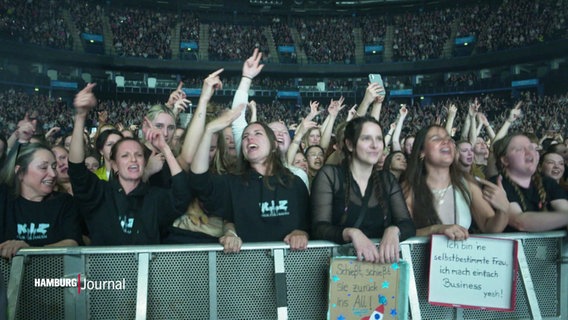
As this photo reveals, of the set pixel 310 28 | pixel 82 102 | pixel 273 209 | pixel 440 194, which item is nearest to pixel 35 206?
pixel 82 102

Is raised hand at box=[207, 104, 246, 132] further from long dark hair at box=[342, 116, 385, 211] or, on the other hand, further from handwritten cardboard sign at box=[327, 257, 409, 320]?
handwritten cardboard sign at box=[327, 257, 409, 320]

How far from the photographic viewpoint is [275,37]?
112ft

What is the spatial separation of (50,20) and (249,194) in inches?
1064

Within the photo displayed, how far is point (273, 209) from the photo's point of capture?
2.72m

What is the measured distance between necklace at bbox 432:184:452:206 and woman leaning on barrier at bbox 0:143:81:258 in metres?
2.08

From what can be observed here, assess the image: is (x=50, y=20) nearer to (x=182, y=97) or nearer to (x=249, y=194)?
(x=182, y=97)

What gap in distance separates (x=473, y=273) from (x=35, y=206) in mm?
2377

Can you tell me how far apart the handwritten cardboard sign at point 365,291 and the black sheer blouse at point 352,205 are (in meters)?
0.29

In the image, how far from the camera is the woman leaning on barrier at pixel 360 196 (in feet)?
8.35

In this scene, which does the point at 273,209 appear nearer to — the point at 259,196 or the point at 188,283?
the point at 259,196

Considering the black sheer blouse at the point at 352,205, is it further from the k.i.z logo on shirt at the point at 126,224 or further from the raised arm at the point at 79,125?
the raised arm at the point at 79,125

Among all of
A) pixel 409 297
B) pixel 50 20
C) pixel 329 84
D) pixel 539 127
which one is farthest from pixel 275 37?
pixel 409 297

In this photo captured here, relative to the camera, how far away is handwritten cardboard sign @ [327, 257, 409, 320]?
227 cm

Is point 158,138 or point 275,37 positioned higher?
point 275,37
